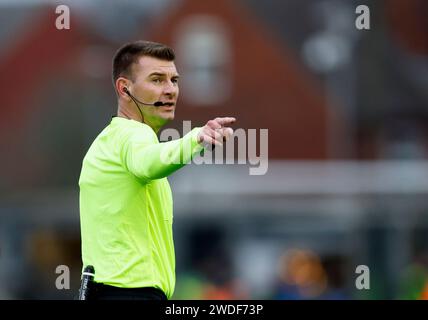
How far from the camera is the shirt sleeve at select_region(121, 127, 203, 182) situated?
6.96m

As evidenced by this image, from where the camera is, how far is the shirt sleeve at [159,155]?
6957 mm

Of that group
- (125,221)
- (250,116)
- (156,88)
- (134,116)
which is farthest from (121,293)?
(250,116)

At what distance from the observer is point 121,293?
24.3ft

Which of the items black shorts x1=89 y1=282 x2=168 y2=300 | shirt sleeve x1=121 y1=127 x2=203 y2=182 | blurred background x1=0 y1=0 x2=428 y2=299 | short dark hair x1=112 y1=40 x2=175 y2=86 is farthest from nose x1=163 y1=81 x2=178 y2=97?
blurred background x1=0 y1=0 x2=428 y2=299

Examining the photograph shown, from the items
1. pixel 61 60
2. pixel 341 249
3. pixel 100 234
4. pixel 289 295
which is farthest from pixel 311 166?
pixel 100 234

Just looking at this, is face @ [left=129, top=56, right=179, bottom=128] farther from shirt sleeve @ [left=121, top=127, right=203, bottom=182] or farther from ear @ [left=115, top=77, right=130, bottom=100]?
shirt sleeve @ [left=121, top=127, right=203, bottom=182]

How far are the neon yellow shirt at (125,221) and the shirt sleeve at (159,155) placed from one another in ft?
0.06

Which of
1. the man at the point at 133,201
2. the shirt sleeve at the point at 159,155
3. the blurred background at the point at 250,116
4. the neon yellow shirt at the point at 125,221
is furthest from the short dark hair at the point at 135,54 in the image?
the blurred background at the point at 250,116

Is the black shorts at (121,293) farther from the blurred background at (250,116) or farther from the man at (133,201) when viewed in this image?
the blurred background at (250,116)

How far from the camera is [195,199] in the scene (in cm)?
4134

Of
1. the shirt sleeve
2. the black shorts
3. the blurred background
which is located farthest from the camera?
the blurred background

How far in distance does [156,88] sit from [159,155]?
2.50 ft

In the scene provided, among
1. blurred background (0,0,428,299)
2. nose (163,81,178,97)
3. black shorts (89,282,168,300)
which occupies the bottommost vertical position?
black shorts (89,282,168,300)

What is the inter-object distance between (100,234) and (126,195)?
0.86ft
